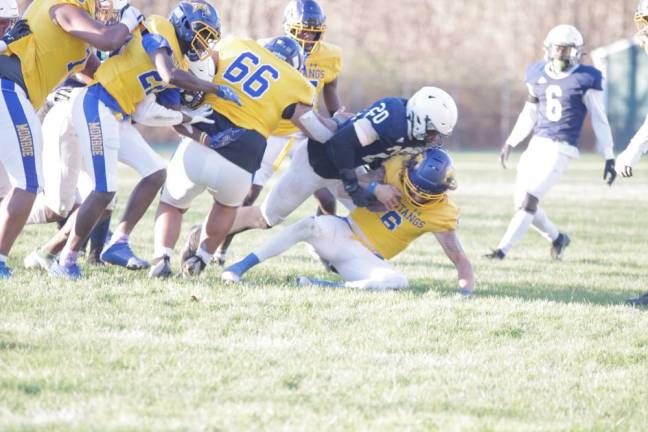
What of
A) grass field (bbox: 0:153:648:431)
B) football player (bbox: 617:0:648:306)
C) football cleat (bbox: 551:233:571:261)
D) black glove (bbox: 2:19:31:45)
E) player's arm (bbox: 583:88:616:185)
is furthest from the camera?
football cleat (bbox: 551:233:571:261)

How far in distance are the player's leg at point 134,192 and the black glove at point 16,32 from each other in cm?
89

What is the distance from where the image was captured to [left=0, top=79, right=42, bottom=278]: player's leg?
5828mm

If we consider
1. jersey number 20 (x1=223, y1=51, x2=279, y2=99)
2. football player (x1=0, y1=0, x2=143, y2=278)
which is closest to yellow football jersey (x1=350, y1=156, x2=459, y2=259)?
jersey number 20 (x1=223, y1=51, x2=279, y2=99)

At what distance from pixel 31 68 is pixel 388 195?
7.13 ft

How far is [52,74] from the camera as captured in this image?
608 centimetres

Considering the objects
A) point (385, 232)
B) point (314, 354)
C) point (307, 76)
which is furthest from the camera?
point (307, 76)

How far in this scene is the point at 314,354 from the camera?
4.62 metres

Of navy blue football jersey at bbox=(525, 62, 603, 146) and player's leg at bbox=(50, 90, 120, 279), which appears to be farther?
navy blue football jersey at bbox=(525, 62, 603, 146)

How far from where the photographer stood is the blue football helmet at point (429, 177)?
20.2 feet

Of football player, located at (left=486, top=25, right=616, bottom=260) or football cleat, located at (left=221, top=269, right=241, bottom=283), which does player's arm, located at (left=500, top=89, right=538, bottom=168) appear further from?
football cleat, located at (left=221, top=269, right=241, bottom=283)

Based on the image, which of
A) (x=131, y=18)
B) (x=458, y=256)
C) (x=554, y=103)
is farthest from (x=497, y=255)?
(x=131, y=18)


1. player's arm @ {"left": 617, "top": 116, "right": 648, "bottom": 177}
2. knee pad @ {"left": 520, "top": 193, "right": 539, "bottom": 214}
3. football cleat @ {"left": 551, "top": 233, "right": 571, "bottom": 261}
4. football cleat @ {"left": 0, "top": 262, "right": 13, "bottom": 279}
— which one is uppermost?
player's arm @ {"left": 617, "top": 116, "right": 648, "bottom": 177}

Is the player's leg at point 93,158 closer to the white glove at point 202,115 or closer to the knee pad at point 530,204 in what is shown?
the white glove at point 202,115

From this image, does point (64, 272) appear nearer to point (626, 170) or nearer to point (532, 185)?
point (626, 170)
